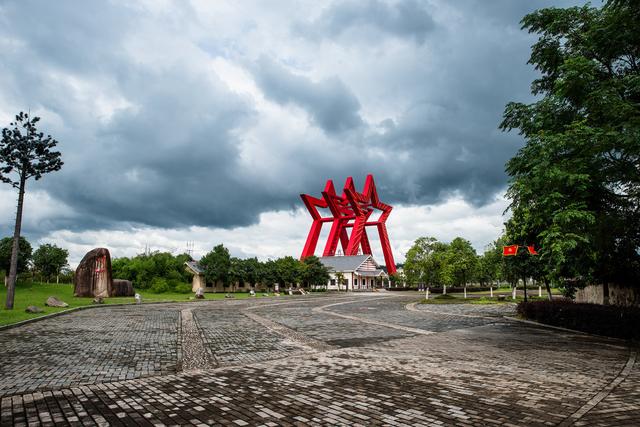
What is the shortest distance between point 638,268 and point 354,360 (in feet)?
31.6

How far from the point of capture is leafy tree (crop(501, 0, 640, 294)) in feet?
31.8

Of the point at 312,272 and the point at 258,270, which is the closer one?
the point at 258,270

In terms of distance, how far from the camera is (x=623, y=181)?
1054 centimetres

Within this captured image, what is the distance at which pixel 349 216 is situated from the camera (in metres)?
76.0

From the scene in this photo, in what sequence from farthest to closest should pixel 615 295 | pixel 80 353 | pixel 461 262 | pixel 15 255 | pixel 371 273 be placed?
pixel 371 273 < pixel 461 262 < pixel 15 255 < pixel 615 295 < pixel 80 353

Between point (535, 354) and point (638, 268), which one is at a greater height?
point (638, 268)

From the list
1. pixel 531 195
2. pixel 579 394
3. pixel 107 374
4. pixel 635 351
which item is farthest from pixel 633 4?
pixel 107 374

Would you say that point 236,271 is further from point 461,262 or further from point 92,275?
point 461,262

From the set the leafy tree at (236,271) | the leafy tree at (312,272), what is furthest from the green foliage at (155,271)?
the leafy tree at (312,272)

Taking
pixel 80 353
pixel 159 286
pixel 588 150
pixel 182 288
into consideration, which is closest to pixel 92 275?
pixel 159 286

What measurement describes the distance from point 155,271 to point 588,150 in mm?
54018

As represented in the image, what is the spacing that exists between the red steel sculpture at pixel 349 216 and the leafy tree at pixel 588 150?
183ft

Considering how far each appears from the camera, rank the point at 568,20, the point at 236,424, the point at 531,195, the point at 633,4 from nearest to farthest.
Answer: the point at 236,424 → the point at 633,4 → the point at 531,195 → the point at 568,20

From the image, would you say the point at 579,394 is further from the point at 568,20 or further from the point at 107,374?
the point at 568,20
